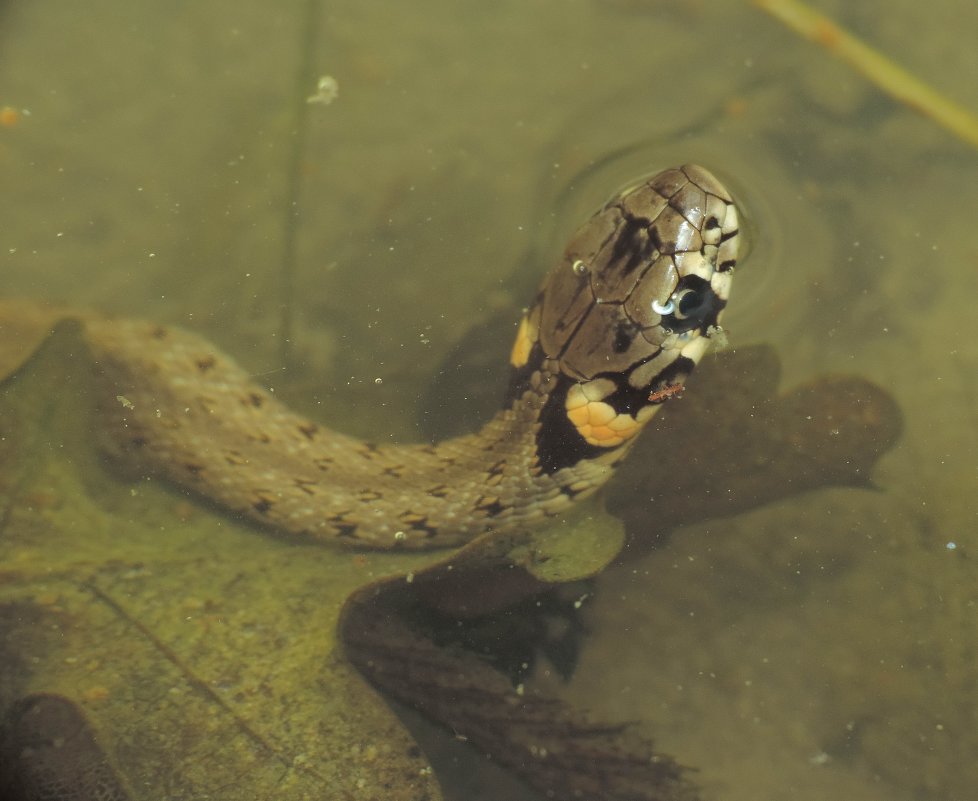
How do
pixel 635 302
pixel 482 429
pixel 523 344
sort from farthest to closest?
pixel 482 429
pixel 523 344
pixel 635 302

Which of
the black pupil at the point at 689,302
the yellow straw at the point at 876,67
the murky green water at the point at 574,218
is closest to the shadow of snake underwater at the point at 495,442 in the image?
the black pupil at the point at 689,302

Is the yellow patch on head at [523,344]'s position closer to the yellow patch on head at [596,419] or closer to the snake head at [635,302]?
the snake head at [635,302]

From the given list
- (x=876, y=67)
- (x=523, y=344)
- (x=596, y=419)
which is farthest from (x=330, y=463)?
(x=876, y=67)

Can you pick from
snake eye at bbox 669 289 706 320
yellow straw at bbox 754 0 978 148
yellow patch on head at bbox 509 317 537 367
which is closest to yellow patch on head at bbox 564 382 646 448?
yellow patch on head at bbox 509 317 537 367

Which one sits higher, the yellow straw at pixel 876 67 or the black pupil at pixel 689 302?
the yellow straw at pixel 876 67

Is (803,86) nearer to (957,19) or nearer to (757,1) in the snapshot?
(757,1)

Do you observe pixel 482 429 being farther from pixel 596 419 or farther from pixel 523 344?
pixel 596 419
